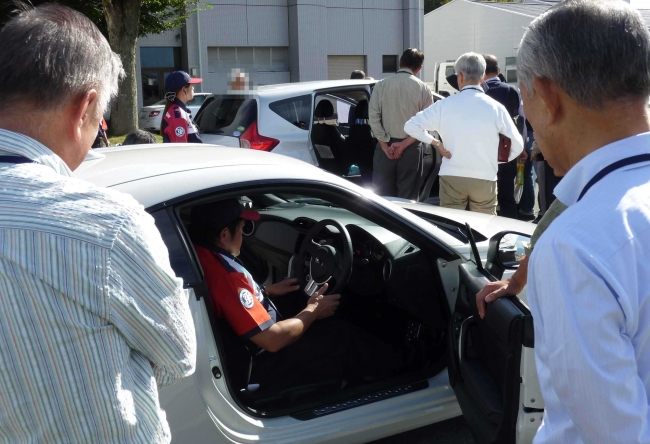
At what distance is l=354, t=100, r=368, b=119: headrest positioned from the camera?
7.61 m

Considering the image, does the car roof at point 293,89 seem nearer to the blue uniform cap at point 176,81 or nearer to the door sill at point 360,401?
the blue uniform cap at point 176,81

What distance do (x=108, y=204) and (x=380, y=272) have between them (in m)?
2.37

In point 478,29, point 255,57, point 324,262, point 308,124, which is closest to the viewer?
point 324,262

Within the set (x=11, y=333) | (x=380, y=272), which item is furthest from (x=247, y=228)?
(x=11, y=333)

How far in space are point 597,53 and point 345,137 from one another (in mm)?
6796

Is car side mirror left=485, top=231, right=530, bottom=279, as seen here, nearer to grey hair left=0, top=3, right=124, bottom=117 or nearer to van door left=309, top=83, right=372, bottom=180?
grey hair left=0, top=3, right=124, bottom=117

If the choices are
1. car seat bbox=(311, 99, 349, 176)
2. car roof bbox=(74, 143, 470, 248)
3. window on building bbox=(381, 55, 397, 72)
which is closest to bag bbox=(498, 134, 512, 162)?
car roof bbox=(74, 143, 470, 248)

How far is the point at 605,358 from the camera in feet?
3.61

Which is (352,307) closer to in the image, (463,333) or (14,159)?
(463,333)

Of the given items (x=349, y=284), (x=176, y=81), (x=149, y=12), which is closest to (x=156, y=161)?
(x=349, y=284)

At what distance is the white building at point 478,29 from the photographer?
28.8 metres

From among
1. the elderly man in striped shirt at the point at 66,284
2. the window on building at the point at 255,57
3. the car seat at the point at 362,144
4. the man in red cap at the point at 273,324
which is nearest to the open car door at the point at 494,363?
the man in red cap at the point at 273,324

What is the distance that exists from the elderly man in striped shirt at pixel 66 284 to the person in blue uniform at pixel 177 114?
4.74m

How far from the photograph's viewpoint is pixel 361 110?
7.70 meters
